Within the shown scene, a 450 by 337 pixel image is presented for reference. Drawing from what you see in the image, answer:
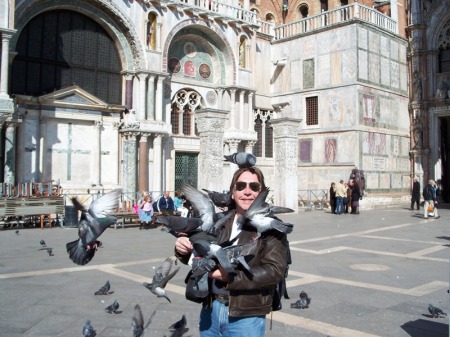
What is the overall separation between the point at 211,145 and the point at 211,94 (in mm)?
7976

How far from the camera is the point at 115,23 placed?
21.2 meters

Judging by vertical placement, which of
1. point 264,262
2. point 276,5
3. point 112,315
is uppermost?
point 276,5

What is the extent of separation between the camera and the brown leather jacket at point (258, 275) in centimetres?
258

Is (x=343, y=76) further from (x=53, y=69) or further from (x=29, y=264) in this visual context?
(x=29, y=264)

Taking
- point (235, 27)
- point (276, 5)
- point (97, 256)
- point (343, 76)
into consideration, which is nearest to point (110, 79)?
point (235, 27)

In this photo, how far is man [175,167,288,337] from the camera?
2.60m

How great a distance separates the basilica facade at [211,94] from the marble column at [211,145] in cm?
4

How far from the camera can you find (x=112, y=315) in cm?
548

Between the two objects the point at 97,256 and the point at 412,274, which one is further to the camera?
the point at 97,256

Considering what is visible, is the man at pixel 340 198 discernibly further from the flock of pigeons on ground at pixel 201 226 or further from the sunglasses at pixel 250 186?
the sunglasses at pixel 250 186

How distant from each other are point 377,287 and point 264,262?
15.7 feet

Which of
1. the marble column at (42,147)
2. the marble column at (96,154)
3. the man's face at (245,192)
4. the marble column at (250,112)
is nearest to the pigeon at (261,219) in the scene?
the man's face at (245,192)

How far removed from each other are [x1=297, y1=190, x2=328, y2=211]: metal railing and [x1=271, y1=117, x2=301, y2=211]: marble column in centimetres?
409

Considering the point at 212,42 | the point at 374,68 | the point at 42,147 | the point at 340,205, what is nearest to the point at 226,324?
the point at 42,147
